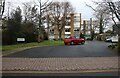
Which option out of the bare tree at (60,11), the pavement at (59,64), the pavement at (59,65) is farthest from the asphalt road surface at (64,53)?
the bare tree at (60,11)

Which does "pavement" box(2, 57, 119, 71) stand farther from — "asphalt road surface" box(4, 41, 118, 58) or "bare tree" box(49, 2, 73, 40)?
"bare tree" box(49, 2, 73, 40)

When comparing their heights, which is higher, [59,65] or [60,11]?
[60,11]

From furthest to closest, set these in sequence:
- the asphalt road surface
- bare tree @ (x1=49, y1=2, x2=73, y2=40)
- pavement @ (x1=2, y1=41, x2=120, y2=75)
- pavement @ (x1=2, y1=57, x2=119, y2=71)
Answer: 1. bare tree @ (x1=49, y1=2, x2=73, y2=40)
2. the asphalt road surface
3. pavement @ (x1=2, y1=57, x2=119, y2=71)
4. pavement @ (x1=2, y1=41, x2=120, y2=75)

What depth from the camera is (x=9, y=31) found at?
42.7 meters

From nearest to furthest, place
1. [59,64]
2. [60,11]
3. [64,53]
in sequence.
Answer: [59,64]
[64,53]
[60,11]

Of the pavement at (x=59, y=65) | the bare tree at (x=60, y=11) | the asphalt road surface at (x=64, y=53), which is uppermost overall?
the bare tree at (x=60, y=11)

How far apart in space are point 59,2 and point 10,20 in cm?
3692

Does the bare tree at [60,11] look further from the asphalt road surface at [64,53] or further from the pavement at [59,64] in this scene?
the pavement at [59,64]

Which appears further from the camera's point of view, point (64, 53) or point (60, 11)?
point (60, 11)

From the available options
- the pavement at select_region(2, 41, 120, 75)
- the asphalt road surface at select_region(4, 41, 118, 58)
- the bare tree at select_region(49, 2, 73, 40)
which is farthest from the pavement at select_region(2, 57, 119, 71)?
the bare tree at select_region(49, 2, 73, 40)

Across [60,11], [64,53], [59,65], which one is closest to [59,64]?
[59,65]

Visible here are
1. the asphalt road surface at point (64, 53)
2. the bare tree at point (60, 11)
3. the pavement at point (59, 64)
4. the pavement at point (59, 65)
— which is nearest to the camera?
the pavement at point (59, 64)

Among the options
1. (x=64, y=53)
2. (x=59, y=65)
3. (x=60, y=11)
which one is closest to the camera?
(x=59, y=65)

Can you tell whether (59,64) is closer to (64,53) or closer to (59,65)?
(59,65)
